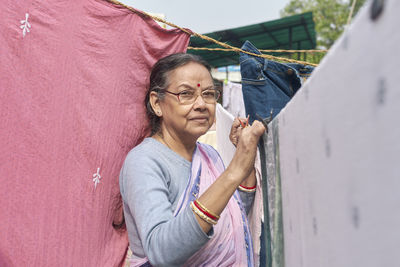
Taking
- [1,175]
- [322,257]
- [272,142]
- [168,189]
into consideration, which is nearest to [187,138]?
[168,189]

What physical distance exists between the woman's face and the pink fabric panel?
264mm

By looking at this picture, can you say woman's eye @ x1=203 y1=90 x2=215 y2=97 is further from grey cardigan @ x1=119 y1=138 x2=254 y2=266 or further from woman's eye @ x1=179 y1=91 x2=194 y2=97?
grey cardigan @ x1=119 y1=138 x2=254 y2=266

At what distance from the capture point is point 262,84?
1.66m

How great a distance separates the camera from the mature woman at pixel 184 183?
998 mm

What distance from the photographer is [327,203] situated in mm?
580

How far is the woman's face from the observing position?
1.38 m

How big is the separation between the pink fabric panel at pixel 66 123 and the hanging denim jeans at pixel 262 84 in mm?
537

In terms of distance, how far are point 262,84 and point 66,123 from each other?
0.99 m

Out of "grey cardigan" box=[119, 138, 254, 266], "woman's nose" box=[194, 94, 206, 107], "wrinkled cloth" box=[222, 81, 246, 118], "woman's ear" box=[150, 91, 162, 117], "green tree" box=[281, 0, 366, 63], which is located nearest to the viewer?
"grey cardigan" box=[119, 138, 254, 266]

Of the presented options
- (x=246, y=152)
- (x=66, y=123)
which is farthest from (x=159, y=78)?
(x=246, y=152)

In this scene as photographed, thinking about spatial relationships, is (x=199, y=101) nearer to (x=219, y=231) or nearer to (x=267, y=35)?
(x=219, y=231)

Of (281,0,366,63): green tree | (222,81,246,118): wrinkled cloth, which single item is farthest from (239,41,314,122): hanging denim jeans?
(281,0,366,63): green tree

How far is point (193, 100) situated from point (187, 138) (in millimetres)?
179

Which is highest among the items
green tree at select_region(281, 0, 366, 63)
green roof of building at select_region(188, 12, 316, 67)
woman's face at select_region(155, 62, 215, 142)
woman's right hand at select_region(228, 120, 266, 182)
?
green tree at select_region(281, 0, 366, 63)
